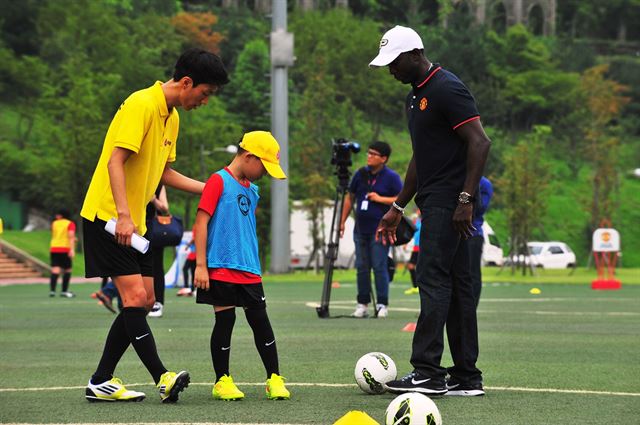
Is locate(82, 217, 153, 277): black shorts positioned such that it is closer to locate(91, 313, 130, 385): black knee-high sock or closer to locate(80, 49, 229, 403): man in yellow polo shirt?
locate(80, 49, 229, 403): man in yellow polo shirt

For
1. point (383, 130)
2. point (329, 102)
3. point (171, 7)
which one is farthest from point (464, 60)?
point (329, 102)

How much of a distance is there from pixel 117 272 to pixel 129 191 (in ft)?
1.53

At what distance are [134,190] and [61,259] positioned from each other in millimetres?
19159

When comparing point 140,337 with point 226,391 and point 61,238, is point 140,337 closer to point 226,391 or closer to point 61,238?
point 226,391

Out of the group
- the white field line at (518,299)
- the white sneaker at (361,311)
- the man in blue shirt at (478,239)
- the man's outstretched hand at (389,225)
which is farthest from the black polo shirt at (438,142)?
the white field line at (518,299)

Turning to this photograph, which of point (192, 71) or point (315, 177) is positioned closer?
point (192, 71)

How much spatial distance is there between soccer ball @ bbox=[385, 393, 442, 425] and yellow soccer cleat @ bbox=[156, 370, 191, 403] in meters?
1.60

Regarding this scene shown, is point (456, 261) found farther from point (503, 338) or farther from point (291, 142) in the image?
point (291, 142)

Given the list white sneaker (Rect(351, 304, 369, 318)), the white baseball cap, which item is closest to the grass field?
white sneaker (Rect(351, 304, 369, 318))

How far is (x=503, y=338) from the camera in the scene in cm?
1286

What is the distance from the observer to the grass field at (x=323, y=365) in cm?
727

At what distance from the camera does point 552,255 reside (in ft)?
210

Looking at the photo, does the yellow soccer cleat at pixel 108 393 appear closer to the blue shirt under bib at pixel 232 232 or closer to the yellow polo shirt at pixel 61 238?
the blue shirt under bib at pixel 232 232

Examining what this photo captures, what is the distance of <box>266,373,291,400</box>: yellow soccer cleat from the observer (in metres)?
7.85
